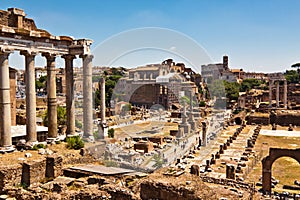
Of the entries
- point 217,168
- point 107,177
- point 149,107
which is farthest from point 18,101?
point 107,177

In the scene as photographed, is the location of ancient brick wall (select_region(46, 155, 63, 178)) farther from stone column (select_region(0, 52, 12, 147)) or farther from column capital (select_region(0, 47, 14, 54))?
column capital (select_region(0, 47, 14, 54))

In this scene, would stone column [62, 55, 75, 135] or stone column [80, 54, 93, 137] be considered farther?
stone column [62, 55, 75, 135]

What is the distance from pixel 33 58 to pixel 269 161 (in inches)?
538

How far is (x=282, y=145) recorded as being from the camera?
109 ft

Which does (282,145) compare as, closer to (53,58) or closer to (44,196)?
(53,58)

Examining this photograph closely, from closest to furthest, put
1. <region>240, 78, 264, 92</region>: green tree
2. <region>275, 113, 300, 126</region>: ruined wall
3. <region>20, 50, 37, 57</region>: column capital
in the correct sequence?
1. <region>20, 50, 37, 57</region>: column capital
2. <region>275, 113, 300, 126</region>: ruined wall
3. <region>240, 78, 264, 92</region>: green tree

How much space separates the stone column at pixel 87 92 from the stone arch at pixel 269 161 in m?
9.86

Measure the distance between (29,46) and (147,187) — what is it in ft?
31.2

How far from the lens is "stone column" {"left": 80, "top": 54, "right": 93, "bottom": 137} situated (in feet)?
57.1

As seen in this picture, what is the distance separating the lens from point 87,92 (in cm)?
1762

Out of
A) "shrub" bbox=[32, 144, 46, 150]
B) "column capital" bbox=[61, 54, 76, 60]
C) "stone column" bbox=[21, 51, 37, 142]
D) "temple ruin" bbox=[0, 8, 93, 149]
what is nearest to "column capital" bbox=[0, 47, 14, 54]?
"temple ruin" bbox=[0, 8, 93, 149]

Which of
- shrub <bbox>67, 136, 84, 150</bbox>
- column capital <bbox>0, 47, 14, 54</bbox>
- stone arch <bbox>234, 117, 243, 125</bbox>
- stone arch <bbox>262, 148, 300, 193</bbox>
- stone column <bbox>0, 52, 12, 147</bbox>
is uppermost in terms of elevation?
column capital <bbox>0, 47, 14, 54</bbox>

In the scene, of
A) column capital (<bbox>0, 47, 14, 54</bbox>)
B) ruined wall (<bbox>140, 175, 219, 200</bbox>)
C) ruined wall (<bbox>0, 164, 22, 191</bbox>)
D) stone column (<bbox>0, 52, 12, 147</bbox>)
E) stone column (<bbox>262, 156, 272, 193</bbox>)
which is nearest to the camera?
ruined wall (<bbox>140, 175, 219, 200</bbox>)

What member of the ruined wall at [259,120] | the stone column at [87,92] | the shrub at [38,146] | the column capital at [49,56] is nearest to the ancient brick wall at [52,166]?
the shrub at [38,146]
